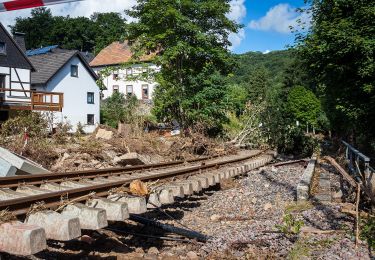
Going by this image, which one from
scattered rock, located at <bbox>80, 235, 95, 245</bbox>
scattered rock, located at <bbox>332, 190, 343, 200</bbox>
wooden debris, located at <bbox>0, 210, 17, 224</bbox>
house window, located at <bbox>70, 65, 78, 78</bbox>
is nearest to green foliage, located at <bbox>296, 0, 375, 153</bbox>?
scattered rock, located at <bbox>332, 190, 343, 200</bbox>

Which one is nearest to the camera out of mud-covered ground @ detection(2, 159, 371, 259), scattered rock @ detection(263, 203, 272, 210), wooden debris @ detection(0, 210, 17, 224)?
wooden debris @ detection(0, 210, 17, 224)

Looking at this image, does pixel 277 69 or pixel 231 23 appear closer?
pixel 231 23

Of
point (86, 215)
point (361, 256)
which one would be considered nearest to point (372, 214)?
point (361, 256)

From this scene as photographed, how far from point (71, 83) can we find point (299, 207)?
3692 cm

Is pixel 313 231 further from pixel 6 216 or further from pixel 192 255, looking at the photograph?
pixel 6 216

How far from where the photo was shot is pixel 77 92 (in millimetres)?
42469

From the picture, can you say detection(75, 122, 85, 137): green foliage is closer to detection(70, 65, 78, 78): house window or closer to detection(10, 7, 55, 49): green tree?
detection(70, 65, 78, 78): house window

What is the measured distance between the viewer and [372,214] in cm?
679

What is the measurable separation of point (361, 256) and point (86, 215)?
3427mm

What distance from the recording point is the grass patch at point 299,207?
7938 millimetres

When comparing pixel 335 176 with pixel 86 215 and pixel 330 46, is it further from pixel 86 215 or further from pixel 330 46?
pixel 86 215

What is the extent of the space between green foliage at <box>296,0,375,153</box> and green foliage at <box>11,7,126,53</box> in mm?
84079

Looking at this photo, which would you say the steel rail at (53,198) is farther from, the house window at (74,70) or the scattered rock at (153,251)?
the house window at (74,70)

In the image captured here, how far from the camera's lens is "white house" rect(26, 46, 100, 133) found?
40.2 m
